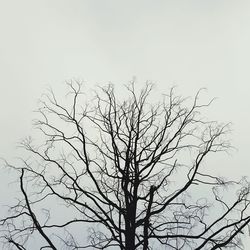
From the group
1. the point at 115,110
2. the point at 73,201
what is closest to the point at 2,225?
the point at 73,201

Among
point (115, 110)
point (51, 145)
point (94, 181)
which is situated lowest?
point (94, 181)

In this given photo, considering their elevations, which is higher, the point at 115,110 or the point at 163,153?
the point at 115,110

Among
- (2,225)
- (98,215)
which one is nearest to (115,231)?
(98,215)

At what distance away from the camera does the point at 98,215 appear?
1819 cm

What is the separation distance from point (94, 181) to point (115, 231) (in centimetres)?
182

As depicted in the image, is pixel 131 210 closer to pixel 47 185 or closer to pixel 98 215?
pixel 98 215

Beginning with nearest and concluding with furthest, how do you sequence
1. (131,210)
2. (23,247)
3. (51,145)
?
1. (23,247)
2. (131,210)
3. (51,145)

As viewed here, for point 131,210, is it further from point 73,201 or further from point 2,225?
point 2,225

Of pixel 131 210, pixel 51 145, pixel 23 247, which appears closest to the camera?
pixel 23 247

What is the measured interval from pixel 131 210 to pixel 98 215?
1079 mm

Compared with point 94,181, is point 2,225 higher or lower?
lower

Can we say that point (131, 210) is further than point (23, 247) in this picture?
Yes

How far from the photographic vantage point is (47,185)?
60.7 feet

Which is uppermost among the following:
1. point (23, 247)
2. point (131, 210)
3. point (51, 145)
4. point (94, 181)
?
point (51, 145)
